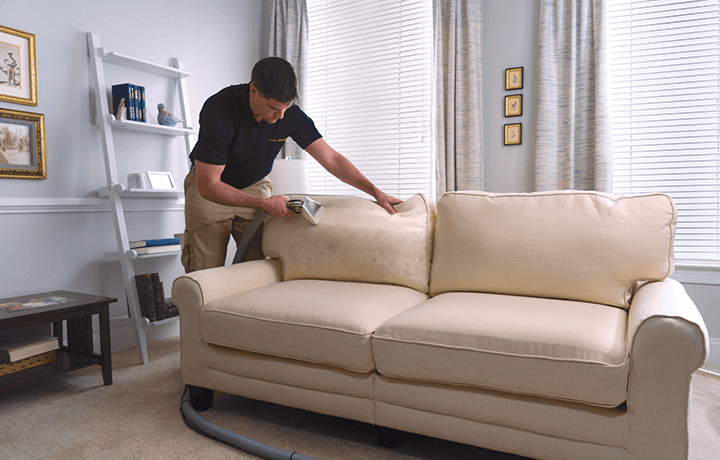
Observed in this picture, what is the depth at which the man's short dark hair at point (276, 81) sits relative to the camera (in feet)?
6.85

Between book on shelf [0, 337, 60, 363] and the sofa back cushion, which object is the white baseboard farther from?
the sofa back cushion

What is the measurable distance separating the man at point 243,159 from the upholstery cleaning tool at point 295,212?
54 millimetres

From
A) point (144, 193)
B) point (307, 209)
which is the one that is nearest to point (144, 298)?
point (144, 193)

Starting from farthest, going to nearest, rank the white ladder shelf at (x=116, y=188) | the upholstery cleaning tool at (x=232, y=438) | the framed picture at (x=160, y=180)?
the framed picture at (x=160, y=180), the white ladder shelf at (x=116, y=188), the upholstery cleaning tool at (x=232, y=438)

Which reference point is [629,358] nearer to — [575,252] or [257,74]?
[575,252]

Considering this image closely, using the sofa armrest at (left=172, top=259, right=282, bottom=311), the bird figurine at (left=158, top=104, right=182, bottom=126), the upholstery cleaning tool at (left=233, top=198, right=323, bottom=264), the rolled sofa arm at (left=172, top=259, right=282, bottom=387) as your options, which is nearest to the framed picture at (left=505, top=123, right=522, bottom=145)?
the upholstery cleaning tool at (left=233, top=198, right=323, bottom=264)

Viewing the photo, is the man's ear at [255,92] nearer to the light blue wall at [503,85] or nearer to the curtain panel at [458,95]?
the curtain panel at [458,95]

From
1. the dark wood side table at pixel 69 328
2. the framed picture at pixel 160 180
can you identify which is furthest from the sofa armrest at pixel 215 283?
the framed picture at pixel 160 180

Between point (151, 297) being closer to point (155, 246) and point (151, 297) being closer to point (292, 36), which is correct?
point (155, 246)

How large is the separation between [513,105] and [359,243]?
175 centimetres

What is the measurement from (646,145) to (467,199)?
1577 millimetres

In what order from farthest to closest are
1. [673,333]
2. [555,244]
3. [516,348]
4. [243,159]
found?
[243,159] < [555,244] < [516,348] < [673,333]

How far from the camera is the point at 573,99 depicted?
2.96 metres

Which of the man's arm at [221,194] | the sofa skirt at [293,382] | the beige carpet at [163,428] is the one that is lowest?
the beige carpet at [163,428]
